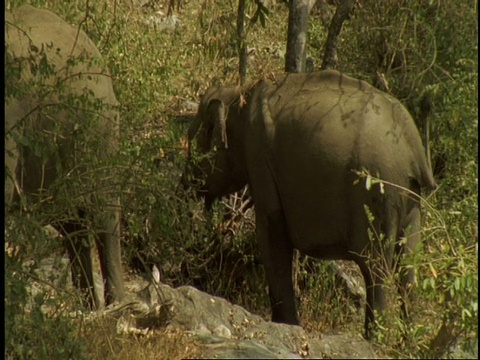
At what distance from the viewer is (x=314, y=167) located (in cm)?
1008

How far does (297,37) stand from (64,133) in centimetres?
334

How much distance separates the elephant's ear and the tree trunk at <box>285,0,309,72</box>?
49.9 inches

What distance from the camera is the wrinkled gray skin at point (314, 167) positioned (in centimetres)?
970

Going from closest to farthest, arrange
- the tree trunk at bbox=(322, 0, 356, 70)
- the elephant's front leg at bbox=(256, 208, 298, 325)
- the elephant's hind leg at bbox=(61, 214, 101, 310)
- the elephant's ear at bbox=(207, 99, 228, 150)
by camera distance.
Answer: the elephant's hind leg at bbox=(61, 214, 101, 310)
the elephant's front leg at bbox=(256, 208, 298, 325)
the elephant's ear at bbox=(207, 99, 228, 150)
the tree trunk at bbox=(322, 0, 356, 70)

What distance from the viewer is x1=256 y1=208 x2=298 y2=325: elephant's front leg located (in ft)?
35.0

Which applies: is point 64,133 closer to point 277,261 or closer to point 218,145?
point 218,145

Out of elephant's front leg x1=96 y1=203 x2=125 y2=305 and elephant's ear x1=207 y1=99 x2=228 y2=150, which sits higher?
elephant's ear x1=207 y1=99 x2=228 y2=150

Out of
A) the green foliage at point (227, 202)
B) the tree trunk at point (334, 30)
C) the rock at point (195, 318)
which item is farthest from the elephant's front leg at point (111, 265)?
the tree trunk at point (334, 30)

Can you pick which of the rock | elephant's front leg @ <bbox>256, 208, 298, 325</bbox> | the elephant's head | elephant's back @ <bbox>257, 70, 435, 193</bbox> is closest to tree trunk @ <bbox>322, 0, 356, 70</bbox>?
the elephant's head

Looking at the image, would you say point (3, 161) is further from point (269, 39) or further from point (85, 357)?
point (269, 39)

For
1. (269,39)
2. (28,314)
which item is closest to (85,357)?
(28,314)

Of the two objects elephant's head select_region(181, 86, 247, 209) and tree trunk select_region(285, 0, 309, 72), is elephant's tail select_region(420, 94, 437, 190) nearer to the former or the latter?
tree trunk select_region(285, 0, 309, 72)

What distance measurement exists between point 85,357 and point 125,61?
14.5 ft

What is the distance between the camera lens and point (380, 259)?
9.33 metres
